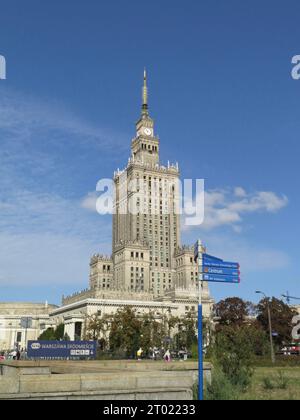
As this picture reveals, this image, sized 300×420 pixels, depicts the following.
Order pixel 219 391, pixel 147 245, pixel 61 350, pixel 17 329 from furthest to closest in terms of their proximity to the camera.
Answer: pixel 17 329 < pixel 147 245 < pixel 61 350 < pixel 219 391

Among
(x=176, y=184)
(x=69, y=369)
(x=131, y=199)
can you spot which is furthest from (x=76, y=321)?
(x=69, y=369)

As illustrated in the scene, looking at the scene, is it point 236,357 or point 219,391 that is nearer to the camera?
point 219,391

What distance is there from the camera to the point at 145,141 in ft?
611

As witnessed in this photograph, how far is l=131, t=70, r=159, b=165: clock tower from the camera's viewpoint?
184 metres

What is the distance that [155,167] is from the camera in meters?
178

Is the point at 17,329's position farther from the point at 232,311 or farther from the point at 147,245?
the point at 232,311

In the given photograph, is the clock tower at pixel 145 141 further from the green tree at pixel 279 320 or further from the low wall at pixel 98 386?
the low wall at pixel 98 386

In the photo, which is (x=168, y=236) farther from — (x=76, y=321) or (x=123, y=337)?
(x=123, y=337)

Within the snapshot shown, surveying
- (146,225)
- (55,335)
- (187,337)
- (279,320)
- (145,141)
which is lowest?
(187,337)

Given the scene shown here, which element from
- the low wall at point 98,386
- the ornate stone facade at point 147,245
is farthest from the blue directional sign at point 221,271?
the ornate stone facade at point 147,245

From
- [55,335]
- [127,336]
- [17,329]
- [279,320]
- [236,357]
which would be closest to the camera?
[236,357]

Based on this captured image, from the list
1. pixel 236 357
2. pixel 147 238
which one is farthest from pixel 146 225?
pixel 236 357

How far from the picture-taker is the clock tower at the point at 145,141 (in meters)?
184

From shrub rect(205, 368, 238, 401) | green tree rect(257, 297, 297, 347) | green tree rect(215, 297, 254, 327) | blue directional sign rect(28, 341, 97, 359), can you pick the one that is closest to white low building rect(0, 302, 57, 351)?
green tree rect(215, 297, 254, 327)
